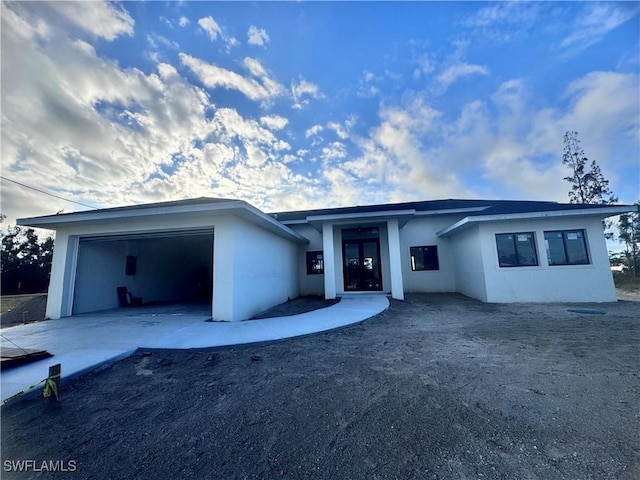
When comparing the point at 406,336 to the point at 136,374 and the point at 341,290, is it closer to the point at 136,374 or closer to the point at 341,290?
the point at 136,374

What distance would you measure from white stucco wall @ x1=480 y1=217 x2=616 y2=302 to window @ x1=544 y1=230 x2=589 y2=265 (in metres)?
0.14

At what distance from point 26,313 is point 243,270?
8402 mm

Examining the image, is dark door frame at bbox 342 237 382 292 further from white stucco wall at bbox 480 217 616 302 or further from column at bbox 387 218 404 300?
white stucco wall at bbox 480 217 616 302

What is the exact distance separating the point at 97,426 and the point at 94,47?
8.41 m

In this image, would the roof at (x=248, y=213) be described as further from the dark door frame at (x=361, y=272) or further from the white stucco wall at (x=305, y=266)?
the dark door frame at (x=361, y=272)

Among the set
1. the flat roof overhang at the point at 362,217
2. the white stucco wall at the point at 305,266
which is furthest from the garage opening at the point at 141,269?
the white stucco wall at the point at 305,266

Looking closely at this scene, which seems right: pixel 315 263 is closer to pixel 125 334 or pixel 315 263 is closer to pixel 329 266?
pixel 329 266

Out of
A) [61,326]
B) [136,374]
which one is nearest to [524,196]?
[136,374]

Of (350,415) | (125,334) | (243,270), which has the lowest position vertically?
(350,415)

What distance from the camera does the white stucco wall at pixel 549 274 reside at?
805 centimetres

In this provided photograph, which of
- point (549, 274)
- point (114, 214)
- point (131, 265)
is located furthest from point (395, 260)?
point (131, 265)

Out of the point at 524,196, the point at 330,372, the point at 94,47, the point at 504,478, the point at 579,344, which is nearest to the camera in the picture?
Result: the point at 504,478

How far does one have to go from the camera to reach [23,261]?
1759 cm

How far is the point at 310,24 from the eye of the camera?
7.79m
